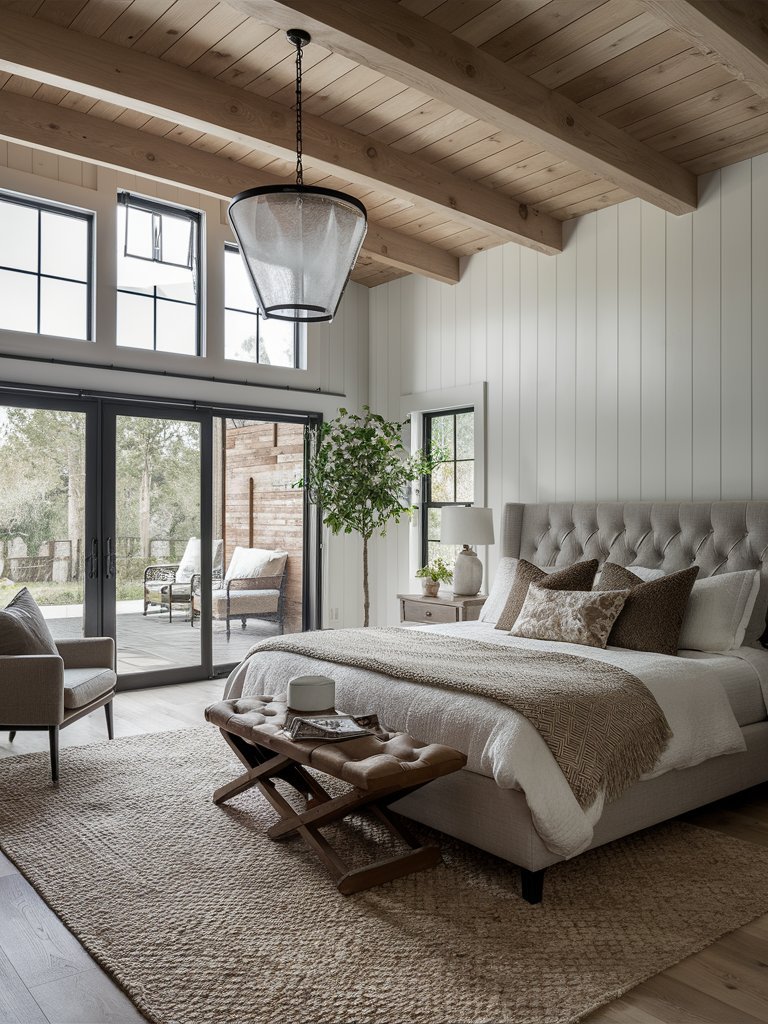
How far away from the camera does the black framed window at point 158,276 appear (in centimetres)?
549

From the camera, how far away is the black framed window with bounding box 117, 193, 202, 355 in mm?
5492

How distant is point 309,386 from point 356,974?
489cm

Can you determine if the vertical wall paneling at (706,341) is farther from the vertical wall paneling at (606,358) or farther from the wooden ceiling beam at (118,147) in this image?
the wooden ceiling beam at (118,147)

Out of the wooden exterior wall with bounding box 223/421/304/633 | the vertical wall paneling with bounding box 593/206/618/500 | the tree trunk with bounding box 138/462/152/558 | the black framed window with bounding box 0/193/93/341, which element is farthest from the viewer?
the wooden exterior wall with bounding box 223/421/304/633

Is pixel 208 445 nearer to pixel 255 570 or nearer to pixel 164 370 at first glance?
pixel 164 370

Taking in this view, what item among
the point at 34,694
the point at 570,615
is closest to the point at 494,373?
the point at 570,615

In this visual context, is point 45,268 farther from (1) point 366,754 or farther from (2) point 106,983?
(2) point 106,983

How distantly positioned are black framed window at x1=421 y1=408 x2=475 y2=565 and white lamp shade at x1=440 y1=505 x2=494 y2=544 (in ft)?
1.79

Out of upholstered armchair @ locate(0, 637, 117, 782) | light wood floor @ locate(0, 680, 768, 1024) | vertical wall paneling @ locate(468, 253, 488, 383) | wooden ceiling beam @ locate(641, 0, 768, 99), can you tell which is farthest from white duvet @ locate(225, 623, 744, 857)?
vertical wall paneling @ locate(468, 253, 488, 383)

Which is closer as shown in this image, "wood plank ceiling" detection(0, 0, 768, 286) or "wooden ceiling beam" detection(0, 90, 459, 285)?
"wood plank ceiling" detection(0, 0, 768, 286)

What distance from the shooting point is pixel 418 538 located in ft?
21.2

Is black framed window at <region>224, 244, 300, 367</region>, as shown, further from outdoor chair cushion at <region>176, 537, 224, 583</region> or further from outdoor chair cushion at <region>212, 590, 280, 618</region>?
outdoor chair cushion at <region>212, 590, 280, 618</region>

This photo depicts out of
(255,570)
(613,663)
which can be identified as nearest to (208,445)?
(255,570)

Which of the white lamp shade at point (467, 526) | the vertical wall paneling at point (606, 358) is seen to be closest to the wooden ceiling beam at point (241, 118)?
the vertical wall paneling at point (606, 358)
